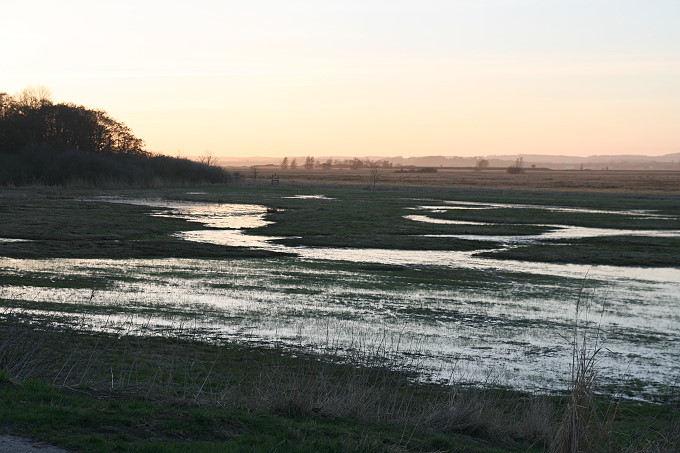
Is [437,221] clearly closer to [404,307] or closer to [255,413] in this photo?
[404,307]

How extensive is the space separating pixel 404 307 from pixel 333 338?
475 cm

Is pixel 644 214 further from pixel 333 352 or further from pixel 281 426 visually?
pixel 281 426

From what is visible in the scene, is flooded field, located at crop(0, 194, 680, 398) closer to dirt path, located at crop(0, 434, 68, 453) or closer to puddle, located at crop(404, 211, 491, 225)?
dirt path, located at crop(0, 434, 68, 453)

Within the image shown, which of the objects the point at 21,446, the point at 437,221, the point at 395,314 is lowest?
the point at 395,314

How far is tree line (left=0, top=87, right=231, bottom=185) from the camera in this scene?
8406 centimetres

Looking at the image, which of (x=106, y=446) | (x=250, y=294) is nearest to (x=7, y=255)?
(x=250, y=294)

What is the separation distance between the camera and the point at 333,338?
16422mm

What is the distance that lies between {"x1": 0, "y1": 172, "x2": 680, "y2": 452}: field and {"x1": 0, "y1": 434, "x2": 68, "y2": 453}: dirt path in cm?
20

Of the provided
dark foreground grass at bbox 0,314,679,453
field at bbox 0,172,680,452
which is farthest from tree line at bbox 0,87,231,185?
dark foreground grass at bbox 0,314,679,453

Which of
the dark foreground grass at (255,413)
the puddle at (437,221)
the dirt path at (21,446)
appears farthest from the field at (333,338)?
the puddle at (437,221)

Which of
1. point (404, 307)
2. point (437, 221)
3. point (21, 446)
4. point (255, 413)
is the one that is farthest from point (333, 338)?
point (437, 221)

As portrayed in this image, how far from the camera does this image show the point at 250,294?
867 inches

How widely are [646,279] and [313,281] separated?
1397 centimetres

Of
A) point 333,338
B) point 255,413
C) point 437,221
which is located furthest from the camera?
point 437,221
